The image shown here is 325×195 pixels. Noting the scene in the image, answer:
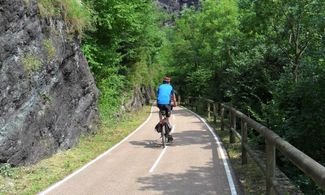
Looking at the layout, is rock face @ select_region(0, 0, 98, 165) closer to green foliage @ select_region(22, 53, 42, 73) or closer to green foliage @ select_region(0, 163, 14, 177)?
green foliage @ select_region(22, 53, 42, 73)

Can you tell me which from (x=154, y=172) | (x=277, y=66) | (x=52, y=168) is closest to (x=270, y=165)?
(x=154, y=172)

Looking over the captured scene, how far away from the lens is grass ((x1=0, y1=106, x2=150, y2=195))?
28.0ft

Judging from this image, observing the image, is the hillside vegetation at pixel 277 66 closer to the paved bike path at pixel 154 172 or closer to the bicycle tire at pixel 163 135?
the paved bike path at pixel 154 172

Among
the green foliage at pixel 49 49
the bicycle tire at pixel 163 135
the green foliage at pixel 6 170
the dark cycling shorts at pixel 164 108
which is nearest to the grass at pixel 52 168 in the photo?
the green foliage at pixel 6 170

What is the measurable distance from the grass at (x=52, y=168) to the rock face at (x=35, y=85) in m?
0.27

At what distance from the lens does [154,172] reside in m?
10.1

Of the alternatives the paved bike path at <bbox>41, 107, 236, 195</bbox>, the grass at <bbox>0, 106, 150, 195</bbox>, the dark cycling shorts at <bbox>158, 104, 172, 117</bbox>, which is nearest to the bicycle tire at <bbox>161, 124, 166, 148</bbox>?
the paved bike path at <bbox>41, 107, 236, 195</bbox>

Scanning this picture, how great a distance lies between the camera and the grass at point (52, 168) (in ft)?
28.0

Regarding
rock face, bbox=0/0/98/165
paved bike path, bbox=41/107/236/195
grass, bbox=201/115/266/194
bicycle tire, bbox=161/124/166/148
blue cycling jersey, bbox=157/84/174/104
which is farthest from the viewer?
blue cycling jersey, bbox=157/84/174/104

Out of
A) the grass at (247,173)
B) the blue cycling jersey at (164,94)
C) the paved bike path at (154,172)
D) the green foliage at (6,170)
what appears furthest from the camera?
the blue cycling jersey at (164,94)

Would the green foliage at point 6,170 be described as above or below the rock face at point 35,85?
below

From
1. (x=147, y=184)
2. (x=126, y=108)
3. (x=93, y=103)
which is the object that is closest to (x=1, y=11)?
(x=147, y=184)

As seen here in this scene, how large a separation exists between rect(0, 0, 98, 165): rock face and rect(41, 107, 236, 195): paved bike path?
137cm

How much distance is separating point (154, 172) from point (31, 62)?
4.13 m
